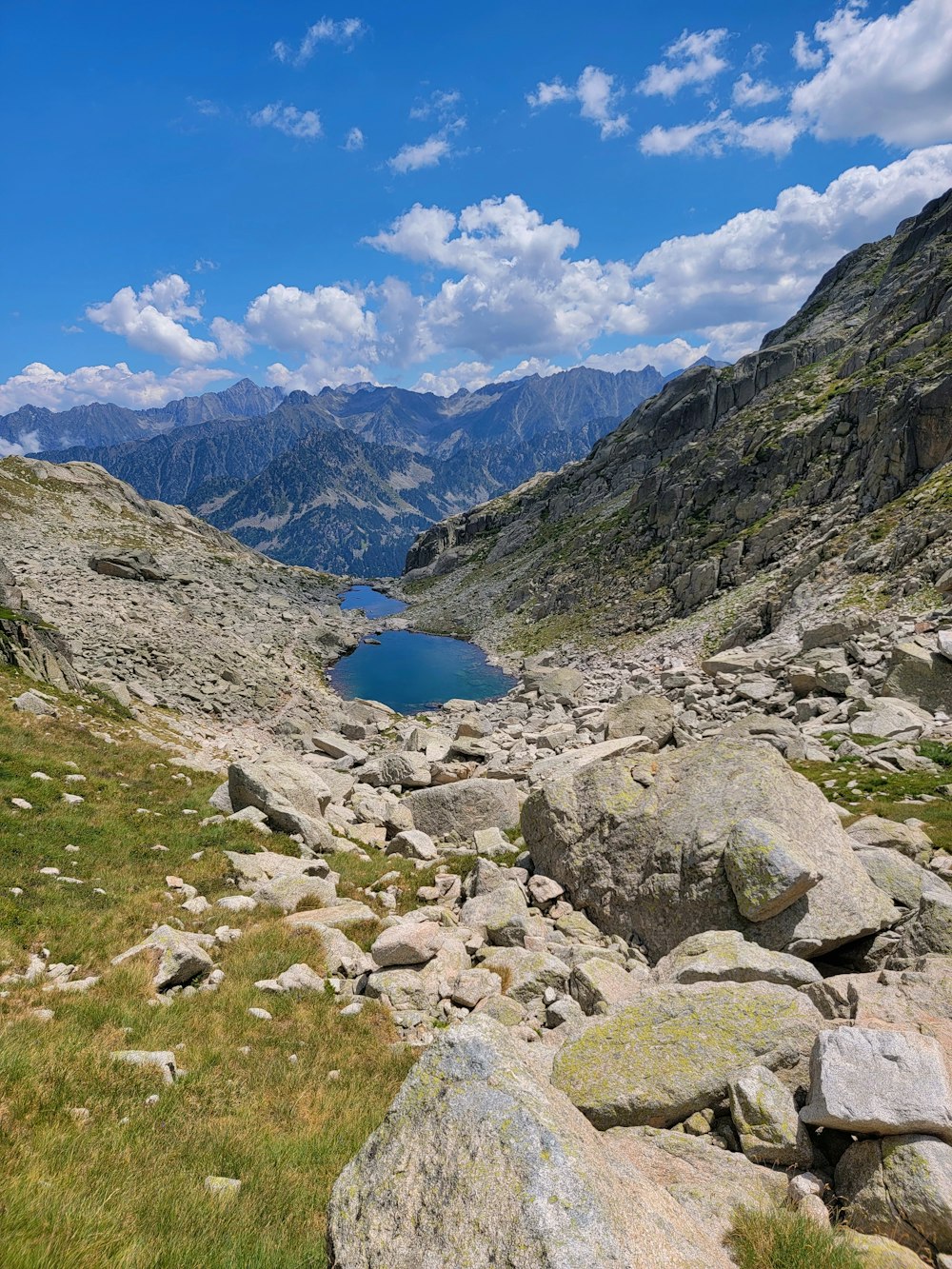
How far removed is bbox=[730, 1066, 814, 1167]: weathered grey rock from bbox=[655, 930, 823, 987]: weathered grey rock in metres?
2.60

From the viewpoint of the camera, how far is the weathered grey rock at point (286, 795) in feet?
67.4

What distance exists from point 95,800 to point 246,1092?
1417cm

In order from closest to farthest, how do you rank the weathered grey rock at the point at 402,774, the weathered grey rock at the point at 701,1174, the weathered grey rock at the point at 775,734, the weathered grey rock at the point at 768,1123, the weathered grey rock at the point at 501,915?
the weathered grey rock at the point at 701,1174, the weathered grey rock at the point at 768,1123, the weathered grey rock at the point at 501,915, the weathered grey rock at the point at 775,734, the weathered grey rock at the point at 402,774

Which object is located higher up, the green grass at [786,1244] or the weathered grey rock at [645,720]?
the green grass at [786,1244]

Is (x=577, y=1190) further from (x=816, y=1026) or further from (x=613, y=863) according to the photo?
(x=613, y=863)

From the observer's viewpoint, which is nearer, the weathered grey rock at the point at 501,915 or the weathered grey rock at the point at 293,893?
the weathered grey rock at the point at 501,915

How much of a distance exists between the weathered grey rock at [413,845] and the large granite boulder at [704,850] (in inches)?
178

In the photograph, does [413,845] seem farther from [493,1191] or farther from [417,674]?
[417,674]

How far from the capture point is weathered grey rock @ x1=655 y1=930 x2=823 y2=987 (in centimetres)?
970

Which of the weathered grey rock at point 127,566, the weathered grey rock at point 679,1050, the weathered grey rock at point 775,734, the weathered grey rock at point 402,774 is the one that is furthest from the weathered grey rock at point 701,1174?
the weathered grey rock at point 127,566

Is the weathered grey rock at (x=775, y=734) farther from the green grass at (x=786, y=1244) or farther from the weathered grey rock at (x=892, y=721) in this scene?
the green grass at (x=786, y=1244)

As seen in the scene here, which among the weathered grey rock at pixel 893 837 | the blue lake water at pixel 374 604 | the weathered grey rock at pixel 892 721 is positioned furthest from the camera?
the blue lake water at pixel 374 604

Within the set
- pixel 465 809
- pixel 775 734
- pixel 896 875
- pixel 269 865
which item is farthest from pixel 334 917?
pixel 775 734

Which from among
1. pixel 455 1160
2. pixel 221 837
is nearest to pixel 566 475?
pixel 221 837
